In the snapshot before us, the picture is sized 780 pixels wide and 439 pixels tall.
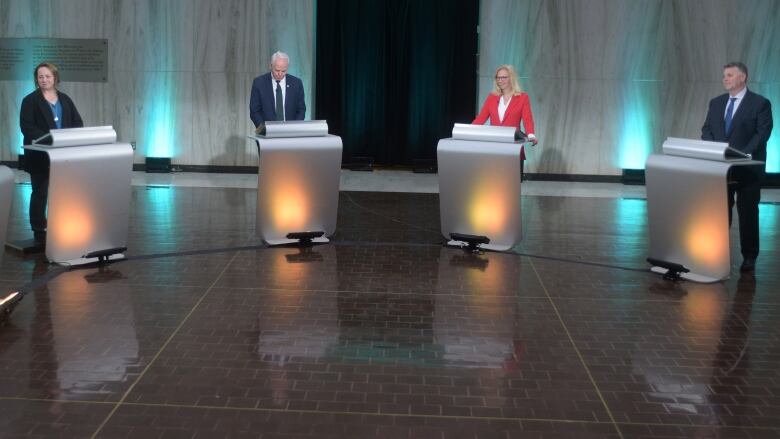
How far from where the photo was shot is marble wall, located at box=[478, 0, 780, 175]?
1091 cm

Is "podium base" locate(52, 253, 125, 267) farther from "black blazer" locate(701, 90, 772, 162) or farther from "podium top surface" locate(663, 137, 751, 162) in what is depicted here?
"black blazer" locate(701, 90, 772, 162)

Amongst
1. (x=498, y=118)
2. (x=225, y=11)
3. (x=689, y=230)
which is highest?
(x=225, y=11)

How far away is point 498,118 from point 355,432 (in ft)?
14.5

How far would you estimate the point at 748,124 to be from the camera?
6258 millimetres

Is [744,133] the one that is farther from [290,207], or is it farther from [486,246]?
[290,207]

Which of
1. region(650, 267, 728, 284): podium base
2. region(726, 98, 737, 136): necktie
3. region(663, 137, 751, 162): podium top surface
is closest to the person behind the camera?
region(663, 137, 751, 162): podium top surface

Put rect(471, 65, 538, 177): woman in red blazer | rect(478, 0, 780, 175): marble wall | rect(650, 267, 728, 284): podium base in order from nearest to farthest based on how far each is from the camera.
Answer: rect(650, 267, 728, 284): podium base < rect(471, 65, 538, 177): woman in red blazer < rect(478, 0, 780, 175): marble wall

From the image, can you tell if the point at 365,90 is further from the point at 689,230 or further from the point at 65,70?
the point at 689,230

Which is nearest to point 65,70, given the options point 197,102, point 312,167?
point 197,102

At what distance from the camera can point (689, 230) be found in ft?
19.6

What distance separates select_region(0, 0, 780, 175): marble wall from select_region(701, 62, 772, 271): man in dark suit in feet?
15.7

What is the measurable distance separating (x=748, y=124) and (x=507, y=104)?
200 centimetres

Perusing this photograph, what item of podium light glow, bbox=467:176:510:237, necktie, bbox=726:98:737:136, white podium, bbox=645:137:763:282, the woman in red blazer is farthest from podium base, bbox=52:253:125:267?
necktie, bbox=726:98:737:136

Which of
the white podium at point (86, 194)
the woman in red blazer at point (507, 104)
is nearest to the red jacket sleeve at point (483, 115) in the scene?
the woman in red blazer at point (507, 104)
